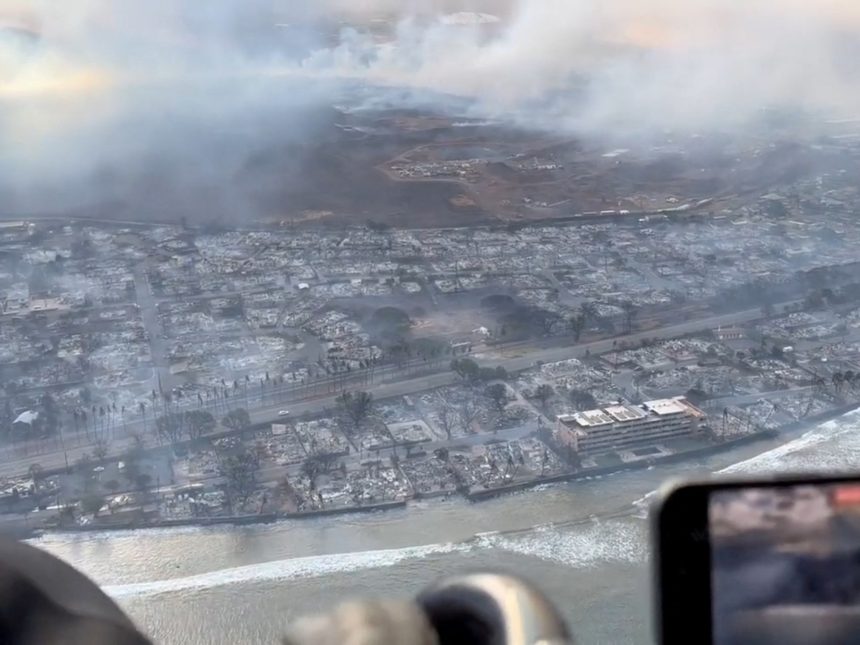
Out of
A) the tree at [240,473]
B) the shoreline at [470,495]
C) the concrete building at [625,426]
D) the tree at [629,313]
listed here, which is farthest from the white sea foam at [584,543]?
the tree at [629,313]

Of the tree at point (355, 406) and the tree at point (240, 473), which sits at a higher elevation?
the tree at point (355, 406)

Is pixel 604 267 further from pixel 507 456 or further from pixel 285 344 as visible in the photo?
pixel 507 456

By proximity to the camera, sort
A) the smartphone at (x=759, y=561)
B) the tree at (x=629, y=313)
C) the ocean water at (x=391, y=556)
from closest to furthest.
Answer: the smartphone at (x=759, y=561) < the ocean water at (x=391, y=556) < the tree at (x=629, y=313)

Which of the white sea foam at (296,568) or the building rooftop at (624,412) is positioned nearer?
the white sea foam at (296,568)

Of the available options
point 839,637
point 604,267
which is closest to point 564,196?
point 604,267

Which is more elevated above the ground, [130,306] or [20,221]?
[20,221]

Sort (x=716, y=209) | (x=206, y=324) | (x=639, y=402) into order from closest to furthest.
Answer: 1. (x=639, y=402)
2. (x=206, y=324)
3. (x=716, y=209)

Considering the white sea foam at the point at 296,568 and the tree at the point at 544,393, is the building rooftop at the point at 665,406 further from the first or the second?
the white sea foam at the point at 296,568

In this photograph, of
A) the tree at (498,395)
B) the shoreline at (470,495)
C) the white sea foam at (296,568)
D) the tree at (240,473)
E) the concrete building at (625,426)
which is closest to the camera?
the white sea foam at (296,568)

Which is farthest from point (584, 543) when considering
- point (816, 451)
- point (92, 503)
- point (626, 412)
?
point (92, 503)
